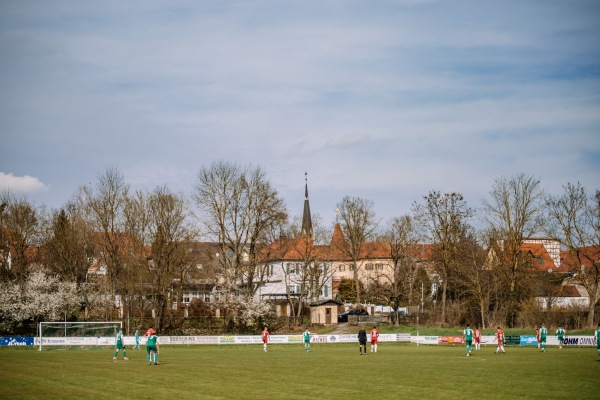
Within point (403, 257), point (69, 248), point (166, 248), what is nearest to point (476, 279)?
point (403, 257)

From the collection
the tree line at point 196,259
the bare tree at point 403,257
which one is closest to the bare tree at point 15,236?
the tree line at point 196,259

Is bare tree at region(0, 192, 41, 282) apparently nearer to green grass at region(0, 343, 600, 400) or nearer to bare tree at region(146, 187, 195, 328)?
bare tree at region(146, 187, 195, 328)

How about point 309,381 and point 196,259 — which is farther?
point 196,259

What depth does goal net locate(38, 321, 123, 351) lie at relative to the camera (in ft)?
194

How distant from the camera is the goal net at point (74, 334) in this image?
59.1 meters

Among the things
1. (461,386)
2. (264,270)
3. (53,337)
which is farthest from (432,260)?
(461,386)

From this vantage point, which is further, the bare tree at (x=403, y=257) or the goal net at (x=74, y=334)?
the bare tree at (x=403, y=257)

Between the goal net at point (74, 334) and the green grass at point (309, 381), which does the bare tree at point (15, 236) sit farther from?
the green grass at point (309, 381)

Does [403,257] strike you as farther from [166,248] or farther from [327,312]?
[166,248]

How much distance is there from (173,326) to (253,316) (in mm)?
9190

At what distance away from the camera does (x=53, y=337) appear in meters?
59.8

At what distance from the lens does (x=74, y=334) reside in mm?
61031

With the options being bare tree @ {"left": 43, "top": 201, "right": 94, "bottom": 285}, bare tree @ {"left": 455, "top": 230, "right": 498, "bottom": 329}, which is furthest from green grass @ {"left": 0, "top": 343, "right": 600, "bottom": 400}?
bare tree @ {"left": 43, "top": 201, "right": 94, "bottom": 285}

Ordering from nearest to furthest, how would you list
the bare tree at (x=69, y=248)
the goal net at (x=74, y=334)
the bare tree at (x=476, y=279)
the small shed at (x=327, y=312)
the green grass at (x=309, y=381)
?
the green grass at (x=309, y=381), the goal net at (x=74, y=334), the bare tree at (x=476, y=279), the bare tree at (x=69, y=248), the small shed at (x=327, y=312)
